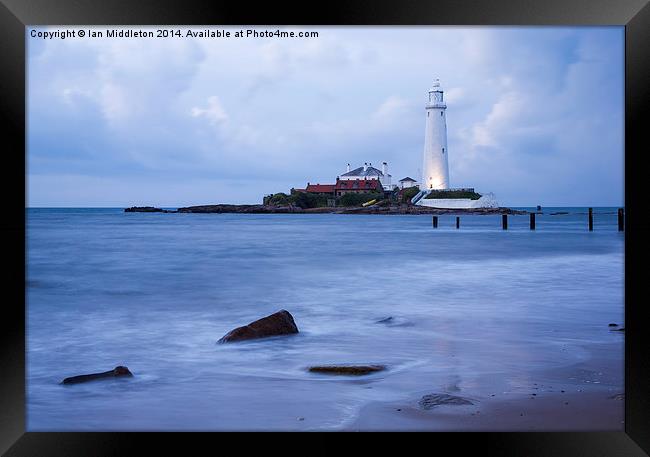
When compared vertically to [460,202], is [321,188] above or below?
above

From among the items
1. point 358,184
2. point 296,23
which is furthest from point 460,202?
point 296,23

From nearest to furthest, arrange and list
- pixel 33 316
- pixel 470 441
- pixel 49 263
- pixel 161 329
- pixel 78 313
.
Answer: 1. pixel 470 441
2. pixel 161 329
3. pixel 33 316
4. pixel 78 313
5. pixel 49 263

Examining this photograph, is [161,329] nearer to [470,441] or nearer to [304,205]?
[470,441]

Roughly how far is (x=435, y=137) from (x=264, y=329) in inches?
1693

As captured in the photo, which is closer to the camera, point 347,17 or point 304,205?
point 347,17

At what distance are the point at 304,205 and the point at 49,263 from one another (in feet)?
137

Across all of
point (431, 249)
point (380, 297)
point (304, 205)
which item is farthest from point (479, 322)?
point (304, 205)

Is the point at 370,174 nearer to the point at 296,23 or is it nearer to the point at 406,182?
the point at 406,182

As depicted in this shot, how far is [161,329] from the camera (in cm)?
741

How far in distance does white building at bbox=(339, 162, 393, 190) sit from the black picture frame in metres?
53.9

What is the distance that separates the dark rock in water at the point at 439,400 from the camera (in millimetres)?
3914

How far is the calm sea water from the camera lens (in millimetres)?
4207

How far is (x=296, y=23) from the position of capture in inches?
111

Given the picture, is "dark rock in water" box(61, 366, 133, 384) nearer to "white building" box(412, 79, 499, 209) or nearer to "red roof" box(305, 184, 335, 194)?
"white building" box(412, 79, 499, 209)
